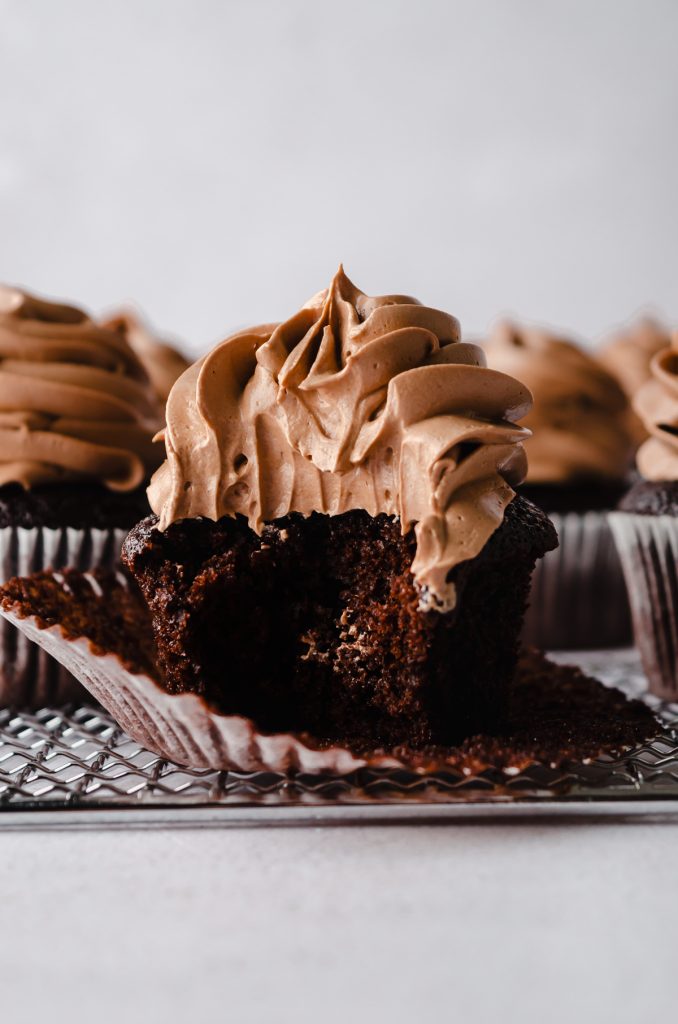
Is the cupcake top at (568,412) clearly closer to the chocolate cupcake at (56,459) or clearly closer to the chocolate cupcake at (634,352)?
the chocolate cupcake at (634,352)

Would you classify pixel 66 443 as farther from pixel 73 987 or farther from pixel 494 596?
pixel 73 987

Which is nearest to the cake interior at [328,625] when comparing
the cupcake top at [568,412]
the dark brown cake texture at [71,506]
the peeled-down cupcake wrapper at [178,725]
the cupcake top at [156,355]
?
the peeled-down cupcake wrapper at [178,725]

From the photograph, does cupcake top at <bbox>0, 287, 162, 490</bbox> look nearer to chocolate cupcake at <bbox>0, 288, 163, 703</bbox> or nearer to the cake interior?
chocolate cupcake at <bbox>0, 288, 163, 703</bbox>

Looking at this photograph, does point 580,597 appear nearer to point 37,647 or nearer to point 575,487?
point 575,487

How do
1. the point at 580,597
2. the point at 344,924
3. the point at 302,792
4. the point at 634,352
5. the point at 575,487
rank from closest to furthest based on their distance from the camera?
the point at 344,924 < the point at 302,792 < the point at 575,487 < the point at 580,597 < the point at 634,352

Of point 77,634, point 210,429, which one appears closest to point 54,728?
point 77,634

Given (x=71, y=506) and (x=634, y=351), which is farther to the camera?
(x=634, y=351)

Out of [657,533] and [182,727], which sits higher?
[657,533]

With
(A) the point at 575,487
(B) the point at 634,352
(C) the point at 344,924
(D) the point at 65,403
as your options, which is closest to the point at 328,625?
(C) the point at 344,924
